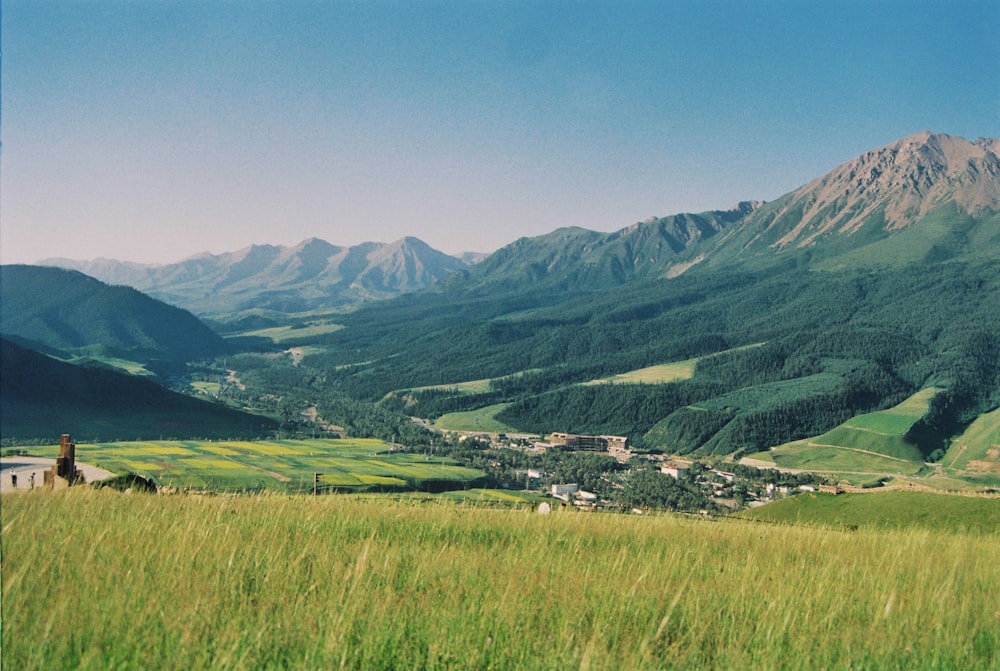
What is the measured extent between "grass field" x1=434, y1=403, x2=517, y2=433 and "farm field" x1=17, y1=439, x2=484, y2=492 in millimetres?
59498

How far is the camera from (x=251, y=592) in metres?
5.07

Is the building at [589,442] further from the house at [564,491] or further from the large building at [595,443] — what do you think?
the house at [564,491]

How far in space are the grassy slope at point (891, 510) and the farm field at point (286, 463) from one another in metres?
28.8

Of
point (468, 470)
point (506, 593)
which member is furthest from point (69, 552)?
point (468, 470)

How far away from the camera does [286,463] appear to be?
76812 millimetres

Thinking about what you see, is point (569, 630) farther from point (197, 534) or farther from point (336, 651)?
point (197, 534)

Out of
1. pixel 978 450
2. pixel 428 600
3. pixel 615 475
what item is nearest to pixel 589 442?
pixel 615 475

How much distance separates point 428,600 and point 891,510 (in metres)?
28.1

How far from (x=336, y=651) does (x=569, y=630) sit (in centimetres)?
156

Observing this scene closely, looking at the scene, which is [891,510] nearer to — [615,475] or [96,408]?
[615,475]

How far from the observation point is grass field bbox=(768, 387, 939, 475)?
401ft

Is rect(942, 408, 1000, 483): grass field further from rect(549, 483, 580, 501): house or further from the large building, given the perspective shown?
rect(549, 483, 580, 501): house

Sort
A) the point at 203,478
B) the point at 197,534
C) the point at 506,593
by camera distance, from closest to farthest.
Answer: the point at 506,593
the point at 197,534
the point at 203,478

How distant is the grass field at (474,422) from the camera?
543 ft
